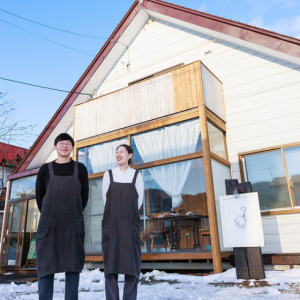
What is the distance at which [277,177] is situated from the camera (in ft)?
21.1

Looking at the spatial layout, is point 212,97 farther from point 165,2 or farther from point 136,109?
point 165,2

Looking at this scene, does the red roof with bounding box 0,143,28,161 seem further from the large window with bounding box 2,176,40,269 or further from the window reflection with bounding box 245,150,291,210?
the window reflection with bounding box 245,150,291,210

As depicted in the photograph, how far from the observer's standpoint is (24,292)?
447 centimetres

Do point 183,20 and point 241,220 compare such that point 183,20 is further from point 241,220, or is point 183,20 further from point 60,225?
point 60,225

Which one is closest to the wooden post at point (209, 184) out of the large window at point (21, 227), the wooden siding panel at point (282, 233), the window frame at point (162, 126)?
the window frame at point (162, 126)

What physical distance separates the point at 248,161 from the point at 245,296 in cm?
394

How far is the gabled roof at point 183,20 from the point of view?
262 inches

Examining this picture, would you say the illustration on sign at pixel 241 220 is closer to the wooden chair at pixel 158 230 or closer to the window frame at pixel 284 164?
the window frame at pixel 284 164

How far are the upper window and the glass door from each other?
4.91 m

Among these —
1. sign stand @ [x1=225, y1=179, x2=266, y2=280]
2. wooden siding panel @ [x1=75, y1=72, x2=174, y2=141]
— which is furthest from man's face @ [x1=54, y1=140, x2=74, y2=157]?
wooden siding panel @ [x1=75, y1=72, x2=174, y2=141]

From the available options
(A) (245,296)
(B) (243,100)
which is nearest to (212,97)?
(B) (243,100)

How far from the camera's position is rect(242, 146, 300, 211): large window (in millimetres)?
6219

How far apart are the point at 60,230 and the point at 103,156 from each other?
5.15 meters

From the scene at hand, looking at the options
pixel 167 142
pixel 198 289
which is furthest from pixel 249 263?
pixel 167 142
